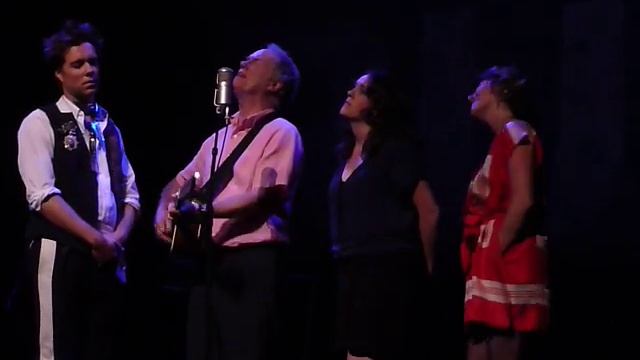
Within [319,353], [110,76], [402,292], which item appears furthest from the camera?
[110,76]

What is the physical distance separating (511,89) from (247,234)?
1027mm

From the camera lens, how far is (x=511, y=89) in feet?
10.8

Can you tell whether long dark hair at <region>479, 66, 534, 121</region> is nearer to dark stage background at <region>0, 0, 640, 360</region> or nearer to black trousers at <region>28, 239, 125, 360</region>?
dark stage background at <region>0, 0, 640, 360</region>

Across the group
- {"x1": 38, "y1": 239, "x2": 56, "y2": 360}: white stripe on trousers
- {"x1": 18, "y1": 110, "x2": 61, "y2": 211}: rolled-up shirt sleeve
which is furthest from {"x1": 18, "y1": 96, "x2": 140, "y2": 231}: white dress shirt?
A: {"x1": 38, "y1": 239, "x2": 56, "y2": 360}: white stripe on trousers

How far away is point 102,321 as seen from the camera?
10.3 feet

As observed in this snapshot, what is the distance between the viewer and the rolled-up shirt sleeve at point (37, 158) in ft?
10.2

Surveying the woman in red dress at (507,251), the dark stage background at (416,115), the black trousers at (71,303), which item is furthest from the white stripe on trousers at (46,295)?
the woman in red dress at (507,251)

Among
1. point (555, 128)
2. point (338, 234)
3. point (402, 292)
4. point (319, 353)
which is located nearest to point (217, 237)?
point (338, 234)

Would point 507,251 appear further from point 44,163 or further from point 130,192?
point 44,163

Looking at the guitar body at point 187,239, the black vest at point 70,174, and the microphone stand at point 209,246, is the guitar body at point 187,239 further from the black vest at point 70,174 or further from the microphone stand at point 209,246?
the black vest at point 70,174

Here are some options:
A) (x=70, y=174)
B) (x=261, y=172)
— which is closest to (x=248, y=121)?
(x=261, y=172)

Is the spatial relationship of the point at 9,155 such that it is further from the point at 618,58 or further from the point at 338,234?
the point at 618,58

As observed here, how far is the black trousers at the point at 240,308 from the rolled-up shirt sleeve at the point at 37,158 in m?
0.59

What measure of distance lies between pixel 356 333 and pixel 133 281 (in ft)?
6.61
